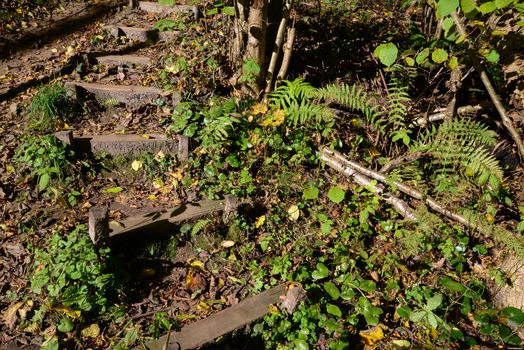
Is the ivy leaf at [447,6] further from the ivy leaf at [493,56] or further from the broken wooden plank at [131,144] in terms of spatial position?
the broken wooden plank at [131,144]

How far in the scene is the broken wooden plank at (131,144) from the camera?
4066 mm

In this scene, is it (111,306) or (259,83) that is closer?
(111,306)

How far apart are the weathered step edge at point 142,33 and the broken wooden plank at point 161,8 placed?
652 mm

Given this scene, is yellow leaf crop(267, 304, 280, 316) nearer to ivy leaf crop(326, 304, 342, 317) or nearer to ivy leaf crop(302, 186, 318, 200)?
ivy leaf crop(326, 304, 342, 317)

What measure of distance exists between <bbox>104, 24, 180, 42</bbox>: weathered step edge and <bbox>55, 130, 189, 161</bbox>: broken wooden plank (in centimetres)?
248

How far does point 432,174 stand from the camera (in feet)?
14.8

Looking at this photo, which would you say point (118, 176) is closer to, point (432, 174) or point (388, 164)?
point (388, 164)

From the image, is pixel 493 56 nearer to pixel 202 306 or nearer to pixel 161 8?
pixel 202 306

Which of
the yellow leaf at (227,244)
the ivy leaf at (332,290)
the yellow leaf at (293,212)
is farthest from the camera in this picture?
the yellow leaf at (293,212)

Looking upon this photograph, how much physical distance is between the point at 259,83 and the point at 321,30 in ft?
6.25

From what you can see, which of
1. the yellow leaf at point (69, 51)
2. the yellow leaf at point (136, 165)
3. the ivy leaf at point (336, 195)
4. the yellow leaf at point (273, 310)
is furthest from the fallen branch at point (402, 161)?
the yellow leaf at point (69, 51)

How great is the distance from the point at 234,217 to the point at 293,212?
0.67 meters

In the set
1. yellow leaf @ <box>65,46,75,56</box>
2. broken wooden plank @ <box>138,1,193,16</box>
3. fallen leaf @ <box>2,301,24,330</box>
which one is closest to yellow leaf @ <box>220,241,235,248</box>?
fallen leaf @ <box>2,301,24,330</box>

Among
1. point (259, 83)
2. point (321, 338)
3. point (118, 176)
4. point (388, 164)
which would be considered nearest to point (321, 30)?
point (259, 83)
